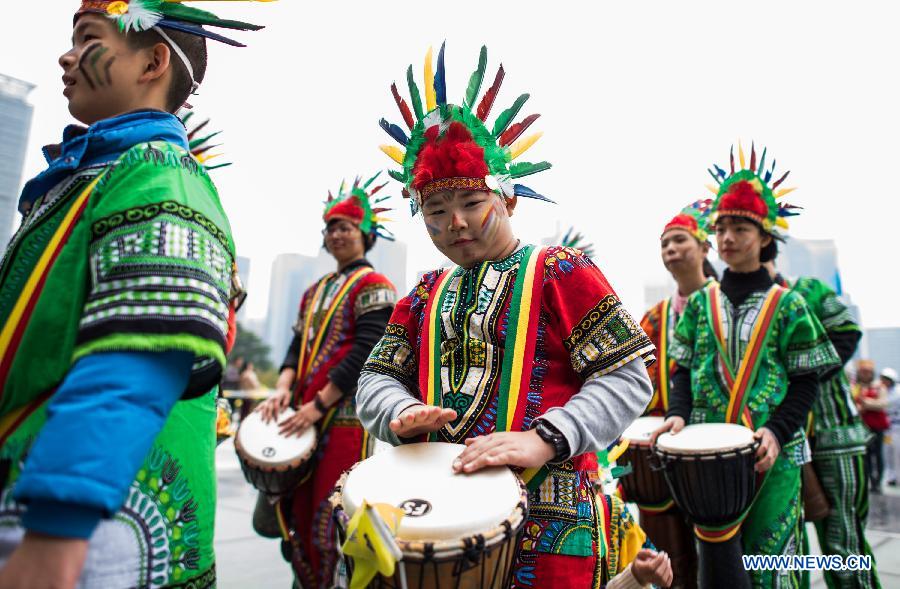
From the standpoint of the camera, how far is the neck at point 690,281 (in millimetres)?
4055

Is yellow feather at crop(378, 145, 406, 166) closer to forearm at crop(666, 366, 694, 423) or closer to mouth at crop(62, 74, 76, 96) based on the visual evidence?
mouth at crop(62, 74, 76, 96)

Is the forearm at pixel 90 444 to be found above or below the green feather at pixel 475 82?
below

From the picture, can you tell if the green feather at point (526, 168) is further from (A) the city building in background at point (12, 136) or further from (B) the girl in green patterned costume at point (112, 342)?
(A) the city building in background at point (12, 136)

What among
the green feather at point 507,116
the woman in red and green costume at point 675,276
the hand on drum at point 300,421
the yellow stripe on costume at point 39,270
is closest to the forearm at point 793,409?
the woman in red and green costume at point 675,276

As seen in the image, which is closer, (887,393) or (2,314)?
(2,314)

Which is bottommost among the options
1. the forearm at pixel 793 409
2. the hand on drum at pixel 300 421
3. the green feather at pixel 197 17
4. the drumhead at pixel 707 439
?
the hand on drum at pixel 300 421

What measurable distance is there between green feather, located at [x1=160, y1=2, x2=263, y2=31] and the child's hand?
95 centimetres

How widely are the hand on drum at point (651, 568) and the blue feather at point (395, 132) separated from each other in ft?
4.97

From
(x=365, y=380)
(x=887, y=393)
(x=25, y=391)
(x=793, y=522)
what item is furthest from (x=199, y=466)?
(x=887, y=393)

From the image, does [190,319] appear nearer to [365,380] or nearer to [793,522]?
[365,380]

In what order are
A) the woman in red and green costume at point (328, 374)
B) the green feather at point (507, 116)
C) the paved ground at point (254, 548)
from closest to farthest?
the green feather at point (507, 116), the woman in red and green costume at point (328, 374), the paved ground at point (254, 548)

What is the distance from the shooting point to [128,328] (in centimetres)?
96

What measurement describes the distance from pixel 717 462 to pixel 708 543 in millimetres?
455

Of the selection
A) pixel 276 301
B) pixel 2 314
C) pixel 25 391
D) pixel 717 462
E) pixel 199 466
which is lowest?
pixel 276 301
